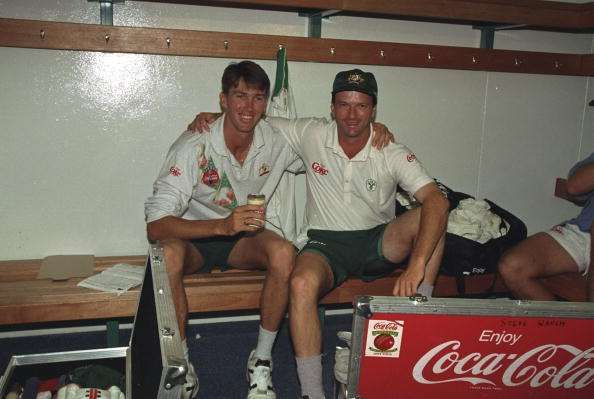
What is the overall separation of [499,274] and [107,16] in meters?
2.21

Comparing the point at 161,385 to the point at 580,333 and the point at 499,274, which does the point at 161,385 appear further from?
the point at 499,274

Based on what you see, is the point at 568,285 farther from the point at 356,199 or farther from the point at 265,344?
the point at 265,344

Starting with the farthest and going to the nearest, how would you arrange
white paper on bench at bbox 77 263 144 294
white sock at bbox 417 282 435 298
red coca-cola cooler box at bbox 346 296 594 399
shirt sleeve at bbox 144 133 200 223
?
white paper on bench at bbox 77 263 144 294
shirt sleeve at bbox 144 133 200 223
white sock at bbox 417 282 435 298
red coca-cola cooler box at bbox 346 296 594 399

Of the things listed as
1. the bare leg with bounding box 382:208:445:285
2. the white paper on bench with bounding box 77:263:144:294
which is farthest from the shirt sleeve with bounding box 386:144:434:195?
the white paper on bench with bounding box 77:263:144:294

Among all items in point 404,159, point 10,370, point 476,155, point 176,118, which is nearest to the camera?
point 10,370

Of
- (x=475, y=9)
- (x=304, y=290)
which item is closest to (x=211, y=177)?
(x=304, y=290)

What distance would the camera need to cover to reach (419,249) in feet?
7.12

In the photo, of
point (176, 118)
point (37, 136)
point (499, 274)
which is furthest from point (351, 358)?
point (37, 136)

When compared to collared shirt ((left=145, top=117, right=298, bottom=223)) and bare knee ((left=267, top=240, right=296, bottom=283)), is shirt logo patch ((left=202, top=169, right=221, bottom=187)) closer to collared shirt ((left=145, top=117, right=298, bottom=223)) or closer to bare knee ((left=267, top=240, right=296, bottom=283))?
collared shirt ((left=145, top=117, right=298, bottom=223))

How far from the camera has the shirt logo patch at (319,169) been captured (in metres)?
2.60

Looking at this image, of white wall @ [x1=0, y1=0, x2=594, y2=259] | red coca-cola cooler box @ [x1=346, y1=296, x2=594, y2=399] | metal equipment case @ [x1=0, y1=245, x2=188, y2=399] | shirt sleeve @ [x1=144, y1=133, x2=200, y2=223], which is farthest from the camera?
white wall @ [x1=0, y1=0, x2=594, y2=259]

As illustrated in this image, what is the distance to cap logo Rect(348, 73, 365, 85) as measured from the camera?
2408 millimetres

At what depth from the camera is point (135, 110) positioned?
2.79 metres

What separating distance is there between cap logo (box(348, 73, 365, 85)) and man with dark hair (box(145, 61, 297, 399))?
37 cm
